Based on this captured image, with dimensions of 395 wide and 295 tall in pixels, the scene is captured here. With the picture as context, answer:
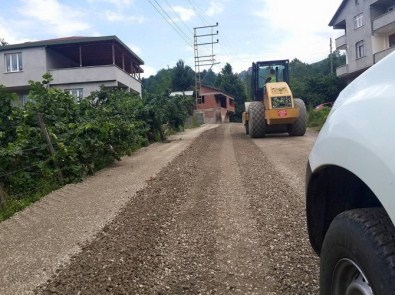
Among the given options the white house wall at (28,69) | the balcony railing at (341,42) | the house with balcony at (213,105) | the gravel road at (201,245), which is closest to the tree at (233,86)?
the house with balcony at (213,105)

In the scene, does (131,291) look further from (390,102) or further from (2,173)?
(2,173)

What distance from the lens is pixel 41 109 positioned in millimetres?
10945

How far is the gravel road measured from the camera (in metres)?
3.98

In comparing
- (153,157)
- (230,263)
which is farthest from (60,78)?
(230,263)

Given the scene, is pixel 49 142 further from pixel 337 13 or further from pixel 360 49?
pixel 337 13

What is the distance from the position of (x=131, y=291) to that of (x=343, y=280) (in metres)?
2.21

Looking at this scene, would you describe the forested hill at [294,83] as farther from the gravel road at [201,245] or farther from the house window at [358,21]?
the gravel road at [201,245]

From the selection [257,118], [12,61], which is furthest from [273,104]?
[12,61]

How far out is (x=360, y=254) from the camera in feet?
6.24

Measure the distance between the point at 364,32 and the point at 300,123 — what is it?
1020 inches

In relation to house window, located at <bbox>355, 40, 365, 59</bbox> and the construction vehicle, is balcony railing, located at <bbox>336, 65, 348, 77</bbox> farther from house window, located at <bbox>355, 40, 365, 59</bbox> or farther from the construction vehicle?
the construction vehicle

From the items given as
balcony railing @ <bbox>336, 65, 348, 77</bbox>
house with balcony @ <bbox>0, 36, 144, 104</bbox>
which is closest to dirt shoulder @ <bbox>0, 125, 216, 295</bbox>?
house with balcony @ <bbox>0, 36, 144, 104</bbox>

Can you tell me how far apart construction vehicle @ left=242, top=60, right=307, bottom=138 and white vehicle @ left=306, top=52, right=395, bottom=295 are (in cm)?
1470

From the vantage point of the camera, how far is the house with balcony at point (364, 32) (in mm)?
36719
